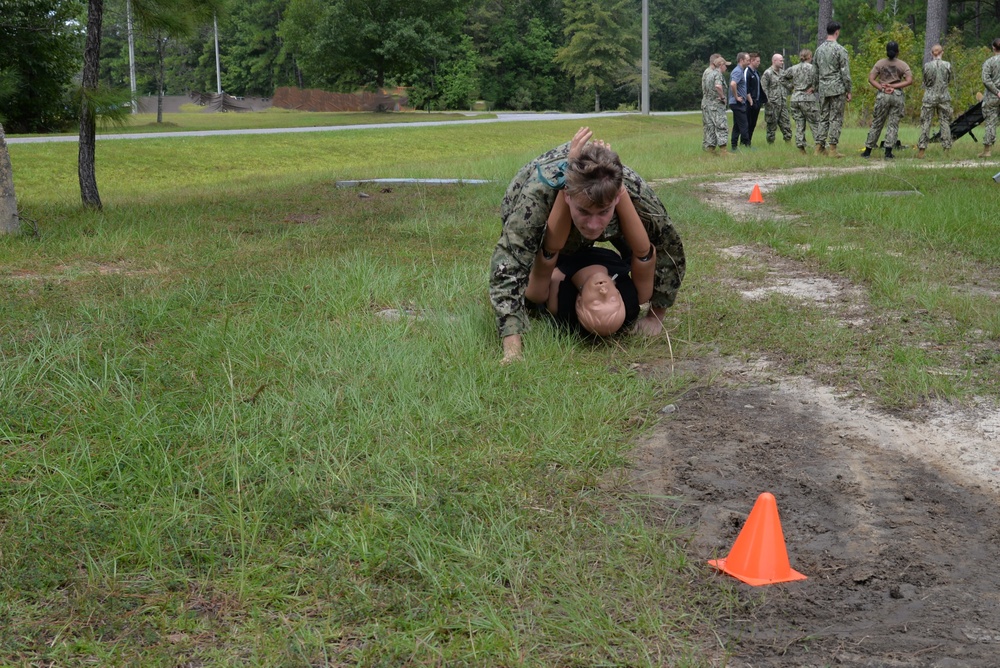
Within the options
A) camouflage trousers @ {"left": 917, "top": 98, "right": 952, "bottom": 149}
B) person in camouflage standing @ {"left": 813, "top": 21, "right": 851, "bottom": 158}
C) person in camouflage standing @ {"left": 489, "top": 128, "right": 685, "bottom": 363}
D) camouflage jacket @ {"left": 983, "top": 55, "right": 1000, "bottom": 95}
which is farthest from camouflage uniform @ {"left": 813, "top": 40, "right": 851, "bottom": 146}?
person in camouflage standing @ {"left": 489, "top": 128, "right": 685, "bottom": 363}

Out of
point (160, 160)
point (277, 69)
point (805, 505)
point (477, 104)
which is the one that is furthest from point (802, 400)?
point (277, 69)

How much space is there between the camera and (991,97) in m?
16.4

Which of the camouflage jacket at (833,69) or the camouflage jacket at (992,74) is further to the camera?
the camouflage jacket at (833,69)

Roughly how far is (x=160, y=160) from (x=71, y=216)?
30.8ft

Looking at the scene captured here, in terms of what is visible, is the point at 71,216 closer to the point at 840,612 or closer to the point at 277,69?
the point at 840,612

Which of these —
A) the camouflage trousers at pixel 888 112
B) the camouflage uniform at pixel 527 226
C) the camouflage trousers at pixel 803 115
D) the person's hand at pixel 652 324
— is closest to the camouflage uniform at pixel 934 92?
the camouflage trousers at pixel 888 112

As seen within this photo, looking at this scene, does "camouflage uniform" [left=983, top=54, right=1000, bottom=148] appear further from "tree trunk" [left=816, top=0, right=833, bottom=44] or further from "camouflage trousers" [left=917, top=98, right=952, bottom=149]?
"tree trunk" [left=816, top=0, right=833, bottom=44]

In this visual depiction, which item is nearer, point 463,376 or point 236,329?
point 463,376

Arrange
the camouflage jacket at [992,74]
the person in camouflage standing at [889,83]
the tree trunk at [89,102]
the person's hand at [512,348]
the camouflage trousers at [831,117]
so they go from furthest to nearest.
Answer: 1. the camouflage trousers at [831,117]
2. the camouflage jacket at [992,74]
3. the person in camouflage standing at [889,83]
4. the tree trunk at [89,102]
5. the person's hand at [512,348]

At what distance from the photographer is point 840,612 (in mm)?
2701

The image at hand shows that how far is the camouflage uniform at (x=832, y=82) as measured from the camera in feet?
53.8

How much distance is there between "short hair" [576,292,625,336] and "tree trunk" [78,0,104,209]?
22.6 ft

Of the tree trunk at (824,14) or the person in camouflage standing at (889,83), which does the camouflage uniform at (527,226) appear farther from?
the tree trunk at (824,14)

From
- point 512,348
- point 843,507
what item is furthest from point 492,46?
point 843,507
